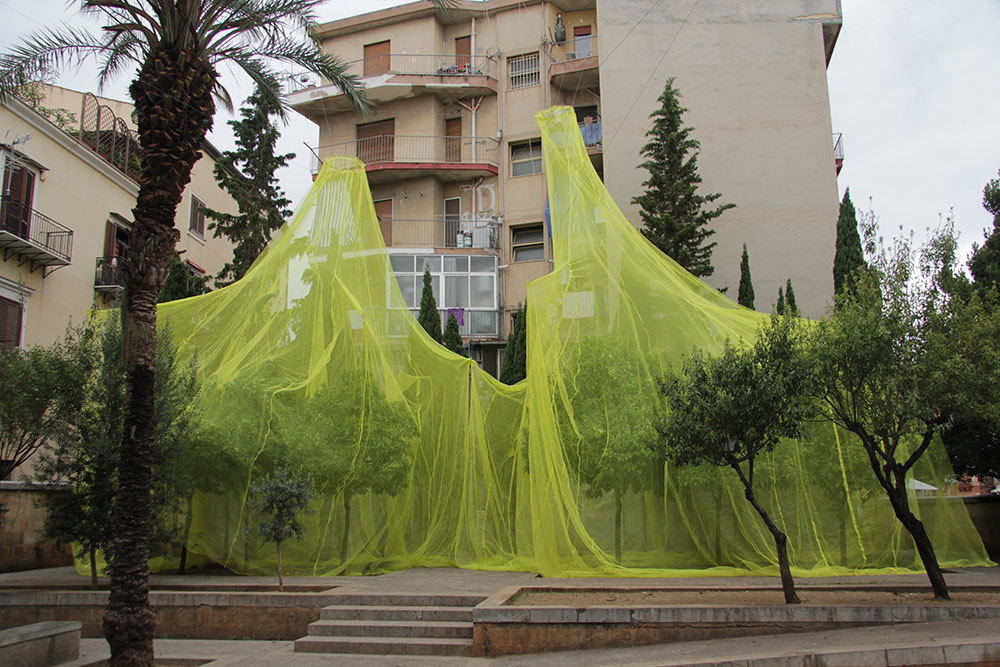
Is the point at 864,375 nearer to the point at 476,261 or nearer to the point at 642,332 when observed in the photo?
the point at 642,332

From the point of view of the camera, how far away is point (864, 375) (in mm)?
10672

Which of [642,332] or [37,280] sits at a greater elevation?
[37,280]

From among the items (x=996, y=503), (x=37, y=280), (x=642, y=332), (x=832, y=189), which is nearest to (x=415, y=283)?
A: (x=37, y=280)

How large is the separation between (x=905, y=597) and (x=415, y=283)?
67.3ft

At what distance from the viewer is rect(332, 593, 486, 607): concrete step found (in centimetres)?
1165

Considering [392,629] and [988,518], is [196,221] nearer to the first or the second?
[392,629]

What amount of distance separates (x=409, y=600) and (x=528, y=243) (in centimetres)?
2004

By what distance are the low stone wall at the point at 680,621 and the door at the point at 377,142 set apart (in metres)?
25.5

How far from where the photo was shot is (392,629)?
35.7ft

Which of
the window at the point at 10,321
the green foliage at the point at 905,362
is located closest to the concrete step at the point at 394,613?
the green foliage at the point at 905,362

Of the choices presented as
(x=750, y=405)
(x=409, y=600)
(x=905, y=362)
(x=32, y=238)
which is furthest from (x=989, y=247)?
(x=32, y=238)

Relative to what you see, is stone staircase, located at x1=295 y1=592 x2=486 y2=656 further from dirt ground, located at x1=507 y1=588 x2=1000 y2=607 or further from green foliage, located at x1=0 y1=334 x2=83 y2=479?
green foliage, located at x1=0 y1=334 x2=83 y2=479

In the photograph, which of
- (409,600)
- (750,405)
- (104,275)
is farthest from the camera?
(104,275)

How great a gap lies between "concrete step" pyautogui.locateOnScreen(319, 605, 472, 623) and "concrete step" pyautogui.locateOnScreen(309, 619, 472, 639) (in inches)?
Answer: 6.0
